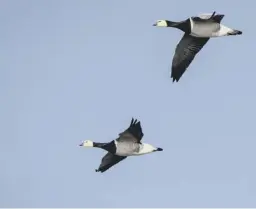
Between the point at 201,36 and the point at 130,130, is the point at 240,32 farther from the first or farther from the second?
the point at 130,130

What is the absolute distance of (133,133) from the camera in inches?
1074

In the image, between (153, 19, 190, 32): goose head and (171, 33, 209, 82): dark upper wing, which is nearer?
(153, 19, 190, 32): goose head

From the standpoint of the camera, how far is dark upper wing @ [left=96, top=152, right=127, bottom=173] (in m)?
29.4

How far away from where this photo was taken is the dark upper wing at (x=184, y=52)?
2764 cm

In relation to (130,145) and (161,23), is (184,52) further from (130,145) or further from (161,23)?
(130,145)

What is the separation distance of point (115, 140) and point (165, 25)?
391 cm

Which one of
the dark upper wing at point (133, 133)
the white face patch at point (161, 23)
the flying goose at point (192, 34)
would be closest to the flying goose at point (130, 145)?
the dark upper wing at point (133, 133)

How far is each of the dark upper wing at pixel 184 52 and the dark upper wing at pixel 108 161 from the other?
344 cm

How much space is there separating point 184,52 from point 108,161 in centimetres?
456

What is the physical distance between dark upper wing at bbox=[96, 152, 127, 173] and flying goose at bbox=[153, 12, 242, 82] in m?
3.44

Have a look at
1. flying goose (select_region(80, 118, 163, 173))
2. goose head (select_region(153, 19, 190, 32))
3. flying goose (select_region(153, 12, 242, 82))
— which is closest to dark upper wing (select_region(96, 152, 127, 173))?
flying goose (select_region(80, 118, 163, 173))

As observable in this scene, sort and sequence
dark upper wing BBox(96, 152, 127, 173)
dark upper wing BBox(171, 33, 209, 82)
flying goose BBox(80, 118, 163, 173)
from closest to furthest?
flying goose BBox(80, 118, 163, 173) < dark upper wing BBox(171, 33, 209, 82) < dark upper wing BBox(96, 152, 127, 173)

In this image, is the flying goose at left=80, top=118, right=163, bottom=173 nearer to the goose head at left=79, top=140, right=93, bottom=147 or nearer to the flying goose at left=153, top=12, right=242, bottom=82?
the goose head at left=79, top=140, right=93, bottom=147

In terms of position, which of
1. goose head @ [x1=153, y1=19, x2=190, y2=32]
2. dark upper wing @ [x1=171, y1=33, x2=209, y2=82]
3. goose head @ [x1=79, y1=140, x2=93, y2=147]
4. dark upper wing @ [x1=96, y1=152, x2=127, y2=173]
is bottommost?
dark upper wing @ [x1=96, y1=152, x2=127, y2=173]
